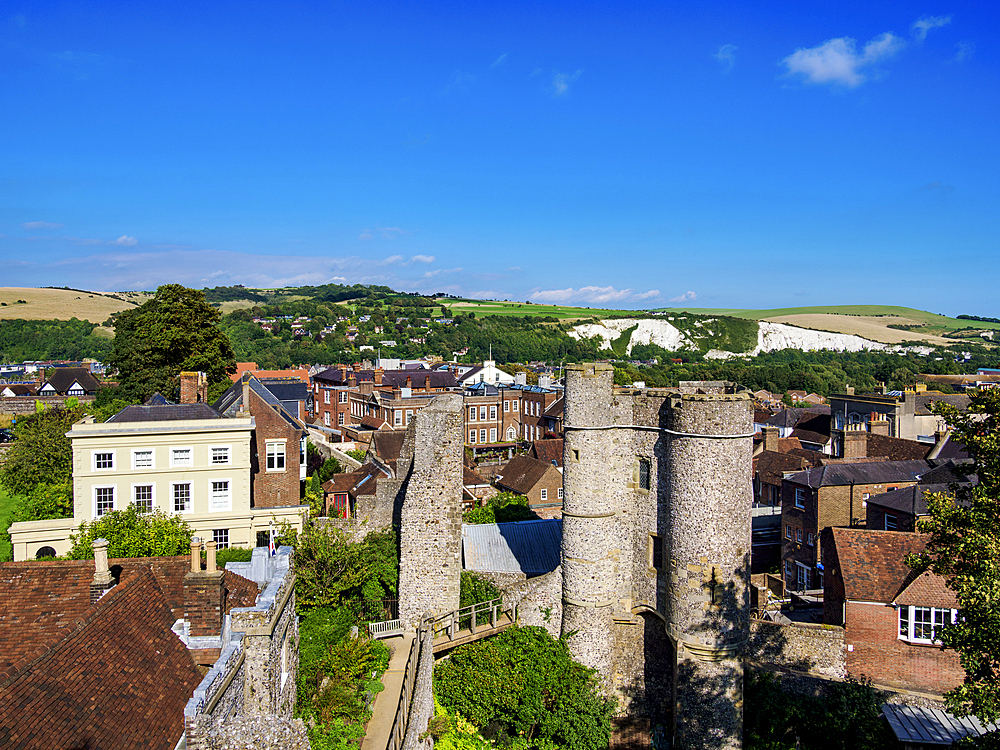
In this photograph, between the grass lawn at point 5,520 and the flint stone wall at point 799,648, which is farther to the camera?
the grass lawn at point 5,520

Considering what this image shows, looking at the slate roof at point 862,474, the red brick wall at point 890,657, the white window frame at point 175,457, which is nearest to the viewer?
the red brick wall at point 890,657

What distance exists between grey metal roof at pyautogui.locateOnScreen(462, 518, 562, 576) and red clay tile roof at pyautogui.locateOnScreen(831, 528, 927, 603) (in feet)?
32.7

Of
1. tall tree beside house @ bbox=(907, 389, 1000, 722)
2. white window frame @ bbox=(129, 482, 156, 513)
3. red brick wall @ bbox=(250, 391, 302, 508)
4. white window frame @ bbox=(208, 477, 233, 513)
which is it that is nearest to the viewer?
tall tree beside house @ bbox=(907, 389, 1000, 722)

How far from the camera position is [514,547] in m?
27.8

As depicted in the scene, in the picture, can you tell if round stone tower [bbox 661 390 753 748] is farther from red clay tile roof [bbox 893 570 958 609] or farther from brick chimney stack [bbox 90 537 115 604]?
brick chimney stack [bbox 90 537 115 604]

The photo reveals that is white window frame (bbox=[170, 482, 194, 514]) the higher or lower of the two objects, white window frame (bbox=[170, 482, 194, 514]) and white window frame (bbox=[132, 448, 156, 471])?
the lower

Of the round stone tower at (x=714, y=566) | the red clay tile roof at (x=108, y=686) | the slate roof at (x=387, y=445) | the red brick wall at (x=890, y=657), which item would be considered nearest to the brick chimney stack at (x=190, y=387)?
the slate roof at (x=387, y=445)

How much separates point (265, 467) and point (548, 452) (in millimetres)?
25738

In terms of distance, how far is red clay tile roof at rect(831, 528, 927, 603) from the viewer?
22.9 meters

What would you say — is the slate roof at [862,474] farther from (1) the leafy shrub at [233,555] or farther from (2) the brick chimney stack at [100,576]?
(2) the brick chimney stack at [100,576]

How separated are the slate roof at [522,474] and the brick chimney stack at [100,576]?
3432 centimetres

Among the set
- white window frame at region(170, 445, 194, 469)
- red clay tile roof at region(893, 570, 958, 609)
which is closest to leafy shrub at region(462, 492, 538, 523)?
white window frame at region(170, 445, 194, 469)

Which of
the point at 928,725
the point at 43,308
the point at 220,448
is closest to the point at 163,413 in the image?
the point at 220,448

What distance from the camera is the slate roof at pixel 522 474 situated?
46969mm
